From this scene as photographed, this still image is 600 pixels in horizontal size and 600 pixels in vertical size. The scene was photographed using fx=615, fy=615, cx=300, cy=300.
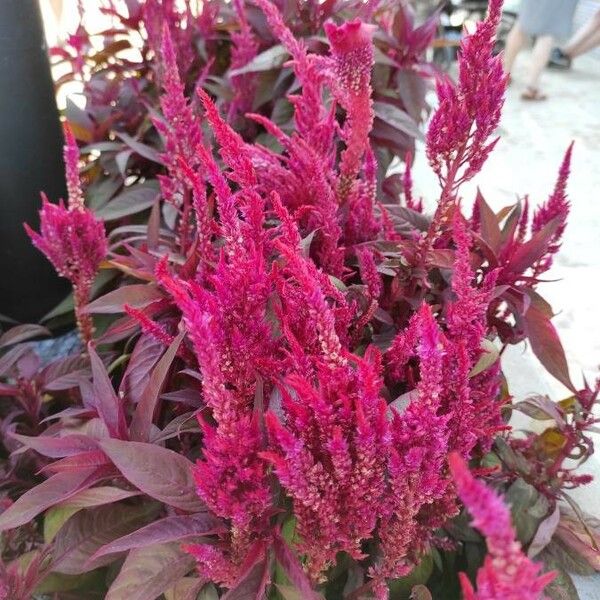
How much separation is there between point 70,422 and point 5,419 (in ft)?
0.61

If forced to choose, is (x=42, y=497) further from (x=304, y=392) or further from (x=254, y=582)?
(x=304, y=392)

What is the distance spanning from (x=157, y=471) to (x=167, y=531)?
53mm

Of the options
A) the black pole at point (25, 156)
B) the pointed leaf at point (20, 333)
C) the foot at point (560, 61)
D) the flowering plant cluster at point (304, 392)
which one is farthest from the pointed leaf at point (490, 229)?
the foot at point (560, 61)

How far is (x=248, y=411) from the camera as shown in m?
0.53

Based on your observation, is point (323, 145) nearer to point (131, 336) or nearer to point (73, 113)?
point (131, 336)

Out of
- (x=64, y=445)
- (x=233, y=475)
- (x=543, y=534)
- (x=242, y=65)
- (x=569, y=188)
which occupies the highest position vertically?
(x=242, y=65)

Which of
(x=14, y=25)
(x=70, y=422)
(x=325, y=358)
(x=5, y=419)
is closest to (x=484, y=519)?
(x=325, y=358)

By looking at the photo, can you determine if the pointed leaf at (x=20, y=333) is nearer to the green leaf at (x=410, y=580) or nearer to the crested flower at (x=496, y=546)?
the green leaf at (x=410, y=580)

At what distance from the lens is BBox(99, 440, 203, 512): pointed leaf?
0.55 meters

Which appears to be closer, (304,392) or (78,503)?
(304,392)

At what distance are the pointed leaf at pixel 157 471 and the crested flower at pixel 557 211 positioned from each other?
473 millimetres

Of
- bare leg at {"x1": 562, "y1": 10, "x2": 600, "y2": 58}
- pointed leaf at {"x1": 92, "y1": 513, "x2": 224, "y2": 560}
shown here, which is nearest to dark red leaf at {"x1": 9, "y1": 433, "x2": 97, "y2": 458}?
pointed leaf at {"x1": 92, "y1": 513, "x2": 224, "y2": 560}

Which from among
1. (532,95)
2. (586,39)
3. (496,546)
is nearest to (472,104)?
(496,546)

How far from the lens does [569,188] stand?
2.73 m
